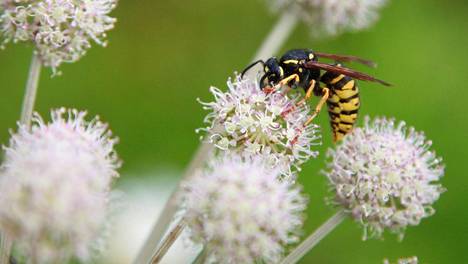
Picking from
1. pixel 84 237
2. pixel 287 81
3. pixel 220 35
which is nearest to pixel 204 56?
pixel 220 35

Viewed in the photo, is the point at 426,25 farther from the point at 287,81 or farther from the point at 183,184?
the point at 183,184

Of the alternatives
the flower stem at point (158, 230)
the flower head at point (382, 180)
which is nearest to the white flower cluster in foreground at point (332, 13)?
the flower head at point (382, 180)

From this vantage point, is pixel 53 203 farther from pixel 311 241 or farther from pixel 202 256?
pixel 311 241

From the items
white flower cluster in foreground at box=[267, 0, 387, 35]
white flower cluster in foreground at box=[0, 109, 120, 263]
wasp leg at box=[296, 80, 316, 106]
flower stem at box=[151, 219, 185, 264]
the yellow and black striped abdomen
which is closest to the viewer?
white flower cluster in foreground at box=[0, 109, 120, 263]

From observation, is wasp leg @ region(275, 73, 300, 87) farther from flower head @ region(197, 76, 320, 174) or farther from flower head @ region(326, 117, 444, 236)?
flower head @ region(326, 117, 444, 236)

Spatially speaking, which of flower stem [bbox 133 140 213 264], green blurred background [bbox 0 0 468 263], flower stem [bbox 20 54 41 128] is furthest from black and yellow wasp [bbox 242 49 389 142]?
green blurred background [bbox 0 0 468 263]

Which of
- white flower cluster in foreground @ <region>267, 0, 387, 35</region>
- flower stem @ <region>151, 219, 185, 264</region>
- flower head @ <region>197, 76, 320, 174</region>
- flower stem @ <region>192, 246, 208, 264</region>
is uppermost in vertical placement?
white flower cluster in foreground @ <region>267, 0, 387, 35</region>

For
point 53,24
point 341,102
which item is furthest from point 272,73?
point 53,24

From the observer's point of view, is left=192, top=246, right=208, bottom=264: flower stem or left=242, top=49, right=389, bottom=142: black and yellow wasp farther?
left=242, top=49, right=389, bottom=142: black and yellow wasp
